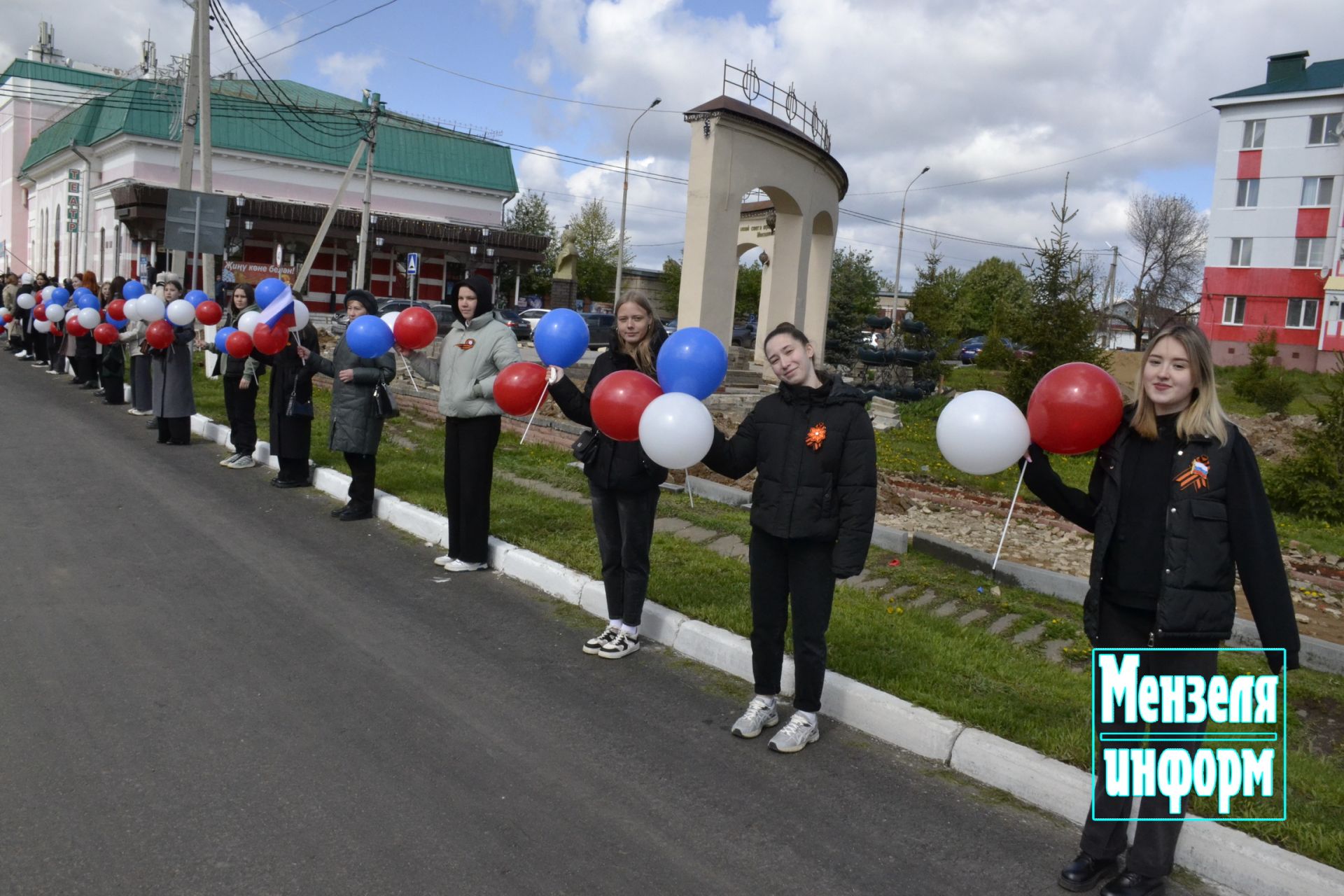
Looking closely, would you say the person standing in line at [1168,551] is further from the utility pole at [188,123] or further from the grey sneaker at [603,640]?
the utility pole at [188,123]

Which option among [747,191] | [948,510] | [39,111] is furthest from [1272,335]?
[39,111]

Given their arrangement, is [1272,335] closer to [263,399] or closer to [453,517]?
[263,399]

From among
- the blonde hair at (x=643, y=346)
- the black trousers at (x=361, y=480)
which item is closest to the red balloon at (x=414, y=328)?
the black trousers at (x=361, y=480)

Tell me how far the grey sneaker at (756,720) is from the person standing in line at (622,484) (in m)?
1.15

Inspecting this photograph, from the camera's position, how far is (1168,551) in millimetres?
3363

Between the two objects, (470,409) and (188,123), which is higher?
(188,123)

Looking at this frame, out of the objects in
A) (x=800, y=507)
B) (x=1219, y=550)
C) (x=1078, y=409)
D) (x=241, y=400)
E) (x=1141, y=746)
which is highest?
(x=1078, y=409)

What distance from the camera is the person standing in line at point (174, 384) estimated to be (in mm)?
11680

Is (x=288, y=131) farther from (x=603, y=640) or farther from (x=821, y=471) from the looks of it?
(x=821, y=471)

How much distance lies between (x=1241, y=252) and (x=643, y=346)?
46925 millimetres

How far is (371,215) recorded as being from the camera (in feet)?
139

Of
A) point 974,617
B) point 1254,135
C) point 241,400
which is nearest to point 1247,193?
point 1254,135

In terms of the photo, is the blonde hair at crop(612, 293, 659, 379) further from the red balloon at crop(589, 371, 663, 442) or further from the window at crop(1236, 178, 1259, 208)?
the window at crop(1236, 178, 1259, 208)

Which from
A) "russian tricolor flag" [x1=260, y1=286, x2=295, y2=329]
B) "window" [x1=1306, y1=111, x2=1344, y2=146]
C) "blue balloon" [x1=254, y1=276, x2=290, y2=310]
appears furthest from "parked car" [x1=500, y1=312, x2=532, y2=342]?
"window" [x1=1306, y1=111, x2=1344, y2=146]
